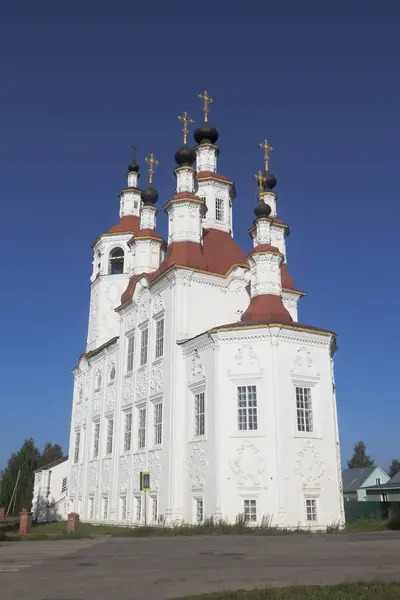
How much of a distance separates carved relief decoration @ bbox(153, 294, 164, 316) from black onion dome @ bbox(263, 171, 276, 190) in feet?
43.3

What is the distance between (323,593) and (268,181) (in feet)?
112

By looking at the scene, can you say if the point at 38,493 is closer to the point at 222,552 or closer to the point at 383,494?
the point at 383,494

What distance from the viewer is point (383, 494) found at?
53188 millimetres

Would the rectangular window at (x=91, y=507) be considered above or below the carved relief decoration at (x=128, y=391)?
below

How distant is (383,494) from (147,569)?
159 feet

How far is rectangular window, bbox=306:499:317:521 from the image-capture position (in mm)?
23344

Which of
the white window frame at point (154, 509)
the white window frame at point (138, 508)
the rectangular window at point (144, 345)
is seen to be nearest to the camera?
the white window frame at point (154, 509)

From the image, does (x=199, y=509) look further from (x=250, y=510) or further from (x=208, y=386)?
(x=208, y=386)

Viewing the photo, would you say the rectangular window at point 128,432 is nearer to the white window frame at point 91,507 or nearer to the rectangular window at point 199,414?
the white window frame at point 91,507

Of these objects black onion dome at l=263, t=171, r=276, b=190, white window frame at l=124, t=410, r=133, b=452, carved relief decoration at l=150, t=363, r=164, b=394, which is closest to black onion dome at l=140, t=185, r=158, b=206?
black onion dome at l=263, t=171, r=276, b=190

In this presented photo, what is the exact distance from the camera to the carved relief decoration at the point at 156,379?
2844 cm

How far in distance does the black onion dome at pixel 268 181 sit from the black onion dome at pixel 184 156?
6459mm

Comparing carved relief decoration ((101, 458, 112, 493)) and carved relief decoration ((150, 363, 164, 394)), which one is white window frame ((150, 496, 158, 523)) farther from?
carved relief decoration ((101, 458, 112, 493))

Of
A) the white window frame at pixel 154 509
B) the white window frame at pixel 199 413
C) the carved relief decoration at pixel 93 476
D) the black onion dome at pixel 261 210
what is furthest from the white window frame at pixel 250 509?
the black onion dome at pixel 261 210
